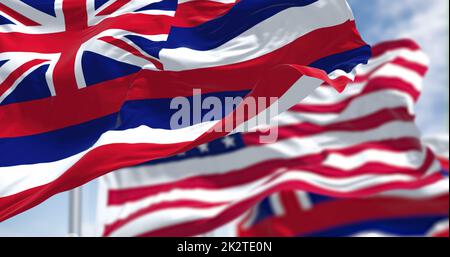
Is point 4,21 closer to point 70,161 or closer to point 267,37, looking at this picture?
point 70,161

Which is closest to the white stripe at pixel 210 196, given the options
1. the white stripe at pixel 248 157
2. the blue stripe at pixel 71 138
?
the white stripe at pixel 248 157

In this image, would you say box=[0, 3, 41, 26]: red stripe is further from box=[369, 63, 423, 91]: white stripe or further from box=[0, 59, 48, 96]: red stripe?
box=[369, 63, 423, 91]: white stripe

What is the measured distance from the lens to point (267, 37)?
721 cm

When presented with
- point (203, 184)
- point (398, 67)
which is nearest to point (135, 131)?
point (203, 184)

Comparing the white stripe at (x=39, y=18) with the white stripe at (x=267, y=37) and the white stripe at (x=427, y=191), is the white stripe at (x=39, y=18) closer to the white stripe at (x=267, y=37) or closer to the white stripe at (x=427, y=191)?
the white stripe at (x=267, y=37)

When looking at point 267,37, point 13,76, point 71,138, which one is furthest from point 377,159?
point 13,76

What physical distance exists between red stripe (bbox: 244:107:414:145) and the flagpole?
2.84 m

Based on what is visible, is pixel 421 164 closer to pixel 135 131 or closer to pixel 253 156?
pixel 253 156

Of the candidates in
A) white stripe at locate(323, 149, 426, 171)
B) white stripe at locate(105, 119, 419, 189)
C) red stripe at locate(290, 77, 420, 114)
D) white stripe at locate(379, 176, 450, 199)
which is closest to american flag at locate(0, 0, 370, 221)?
white stripe at locate(379, 176, 450, 199)

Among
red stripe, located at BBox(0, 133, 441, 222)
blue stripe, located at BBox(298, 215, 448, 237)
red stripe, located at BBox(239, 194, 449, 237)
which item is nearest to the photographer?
red stripe, located at BBox(0, 133, 441, 222)

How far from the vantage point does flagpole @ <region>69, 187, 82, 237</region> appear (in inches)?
369

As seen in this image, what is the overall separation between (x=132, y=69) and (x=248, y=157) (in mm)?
4342

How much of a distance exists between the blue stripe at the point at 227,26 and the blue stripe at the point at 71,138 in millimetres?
795

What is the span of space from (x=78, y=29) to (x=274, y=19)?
195 centimetres
